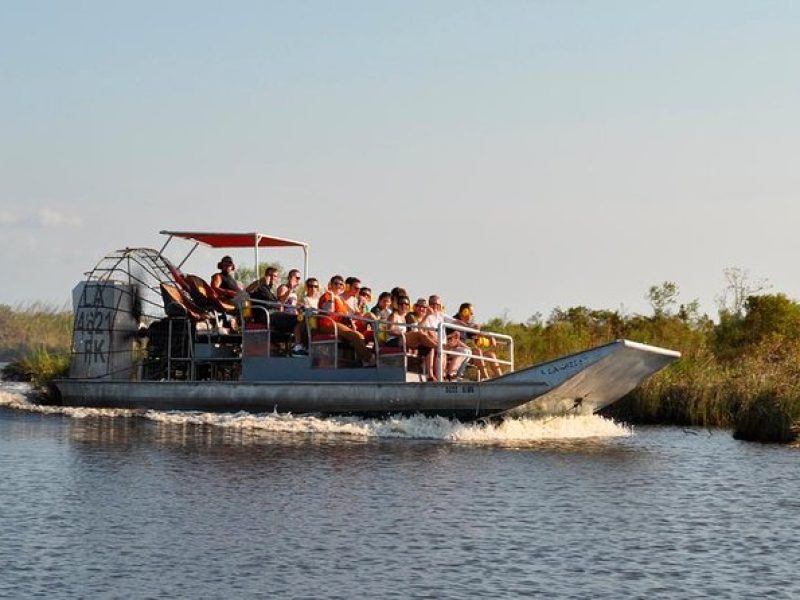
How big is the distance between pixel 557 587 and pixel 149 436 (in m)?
13.3

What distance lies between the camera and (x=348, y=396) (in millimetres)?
25703

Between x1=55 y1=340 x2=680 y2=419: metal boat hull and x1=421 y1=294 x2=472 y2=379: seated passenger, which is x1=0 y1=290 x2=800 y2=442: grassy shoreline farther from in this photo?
x1=421 y1=294 x2=472 y2=379: seated passenger

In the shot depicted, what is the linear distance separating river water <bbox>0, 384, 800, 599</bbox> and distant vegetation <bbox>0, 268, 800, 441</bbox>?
207 cm

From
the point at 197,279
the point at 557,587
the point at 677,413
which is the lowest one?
the point at 557,587

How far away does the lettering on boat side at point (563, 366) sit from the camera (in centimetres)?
2392

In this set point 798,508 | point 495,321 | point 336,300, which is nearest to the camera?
point 798,508

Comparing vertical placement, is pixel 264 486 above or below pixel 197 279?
below

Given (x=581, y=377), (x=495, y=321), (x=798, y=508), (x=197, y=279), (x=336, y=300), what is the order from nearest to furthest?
(x=798, y=508) < (x=581, y=377) < (x=336, y=300) < (x=197, y=279) < (x=495, y=321)

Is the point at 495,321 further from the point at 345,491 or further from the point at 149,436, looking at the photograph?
the point at 345,491

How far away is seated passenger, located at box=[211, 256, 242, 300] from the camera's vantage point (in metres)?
27.2

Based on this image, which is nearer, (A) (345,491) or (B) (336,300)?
(A) (345,491)

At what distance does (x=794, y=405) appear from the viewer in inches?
1033

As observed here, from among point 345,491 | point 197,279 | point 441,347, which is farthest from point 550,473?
point 197,279

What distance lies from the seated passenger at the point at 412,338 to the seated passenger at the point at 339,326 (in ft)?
1.61
